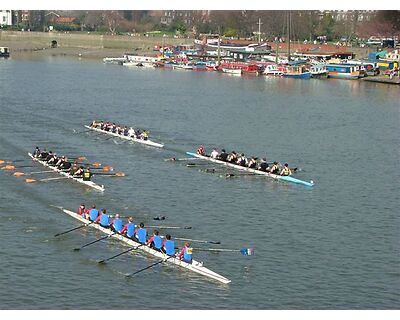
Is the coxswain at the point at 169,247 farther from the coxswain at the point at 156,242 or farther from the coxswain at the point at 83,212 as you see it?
the coxswain at the point at 83,212

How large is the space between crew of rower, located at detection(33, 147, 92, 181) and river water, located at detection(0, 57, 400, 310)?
48 centimetres

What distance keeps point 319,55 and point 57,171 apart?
57926 mm

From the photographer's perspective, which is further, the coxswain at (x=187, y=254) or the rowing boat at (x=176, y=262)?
the coxswain at (x=187, y=254)

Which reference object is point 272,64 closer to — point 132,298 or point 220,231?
point 220,231

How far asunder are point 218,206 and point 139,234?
586cm

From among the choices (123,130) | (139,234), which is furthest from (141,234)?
(123,130)

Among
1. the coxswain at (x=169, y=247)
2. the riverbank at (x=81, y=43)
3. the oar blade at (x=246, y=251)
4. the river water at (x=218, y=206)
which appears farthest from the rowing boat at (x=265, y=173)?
the riverbank at (x=81, y=43)

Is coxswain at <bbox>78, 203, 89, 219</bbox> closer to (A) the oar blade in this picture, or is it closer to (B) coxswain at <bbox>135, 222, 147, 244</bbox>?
(B) coxswain at <bbox>135, 222, 147, 244</bbox>

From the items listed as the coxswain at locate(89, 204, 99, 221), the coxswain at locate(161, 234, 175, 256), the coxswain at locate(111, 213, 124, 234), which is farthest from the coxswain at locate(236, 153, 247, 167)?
the coxswain at locate(161, 234, 175, 256)

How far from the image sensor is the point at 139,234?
20547 millimetres

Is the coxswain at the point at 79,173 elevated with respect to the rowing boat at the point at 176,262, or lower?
elevated

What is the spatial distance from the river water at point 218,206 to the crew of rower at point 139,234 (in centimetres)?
38

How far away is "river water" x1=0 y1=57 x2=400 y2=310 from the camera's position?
18.4m

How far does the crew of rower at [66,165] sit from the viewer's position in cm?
2789
